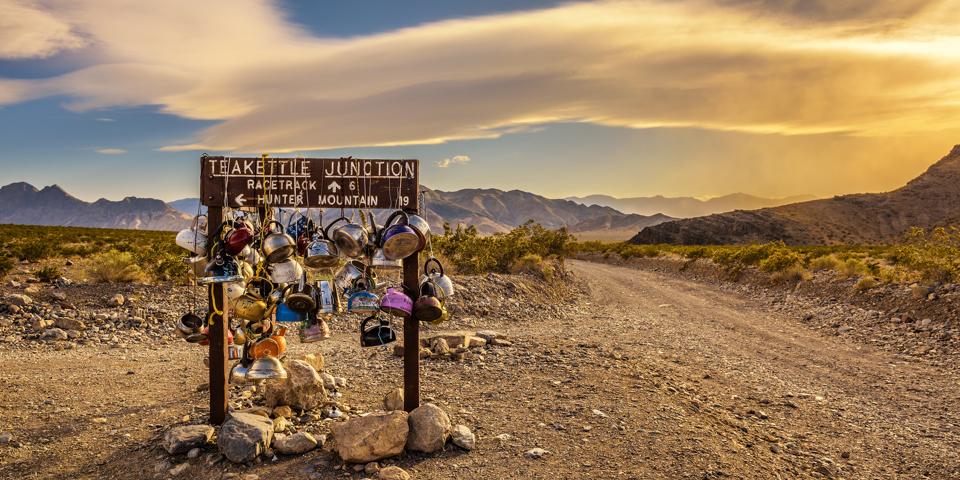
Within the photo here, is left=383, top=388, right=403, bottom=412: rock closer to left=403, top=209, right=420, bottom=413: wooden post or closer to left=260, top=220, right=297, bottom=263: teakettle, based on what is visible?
left=403, top=209, right=420, bottom=413: wooden post

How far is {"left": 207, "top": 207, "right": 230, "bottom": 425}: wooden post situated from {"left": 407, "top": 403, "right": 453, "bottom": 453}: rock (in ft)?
6.47

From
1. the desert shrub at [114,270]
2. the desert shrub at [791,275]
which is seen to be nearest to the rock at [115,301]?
the desert shrub at [114,270]

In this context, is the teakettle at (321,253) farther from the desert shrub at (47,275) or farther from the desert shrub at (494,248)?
the desert shrub at (494,248)

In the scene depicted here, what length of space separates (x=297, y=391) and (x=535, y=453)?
280cm

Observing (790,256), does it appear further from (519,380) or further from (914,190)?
(914,190)

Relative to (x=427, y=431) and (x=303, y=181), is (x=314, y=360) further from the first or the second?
(x=303, y=181)

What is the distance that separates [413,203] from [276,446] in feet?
8.80

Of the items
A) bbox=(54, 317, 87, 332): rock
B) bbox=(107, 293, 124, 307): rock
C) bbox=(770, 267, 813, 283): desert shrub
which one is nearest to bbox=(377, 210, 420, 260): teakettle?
bbox=(54, 317, 87, 332): rock

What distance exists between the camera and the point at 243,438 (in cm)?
451

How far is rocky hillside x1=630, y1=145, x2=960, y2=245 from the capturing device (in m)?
82.4

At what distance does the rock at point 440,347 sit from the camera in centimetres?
793

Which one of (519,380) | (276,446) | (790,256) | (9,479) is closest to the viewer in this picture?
(9,479)

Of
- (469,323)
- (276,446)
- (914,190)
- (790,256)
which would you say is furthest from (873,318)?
(914,190)

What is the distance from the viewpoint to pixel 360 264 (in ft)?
16.3
